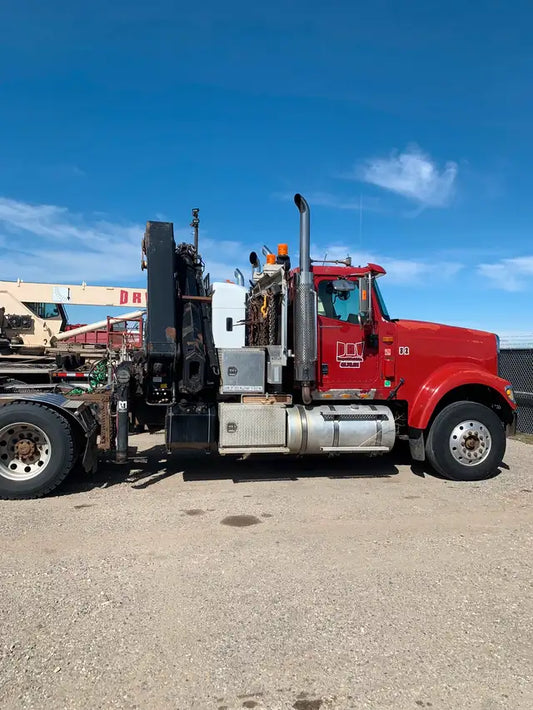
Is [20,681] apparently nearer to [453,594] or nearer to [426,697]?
[426,697]

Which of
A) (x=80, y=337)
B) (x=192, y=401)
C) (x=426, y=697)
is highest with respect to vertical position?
(x=80, y=337)

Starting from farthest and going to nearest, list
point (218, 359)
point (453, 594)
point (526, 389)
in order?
point (526, 389) < point (218, 359) < point (453, 594)

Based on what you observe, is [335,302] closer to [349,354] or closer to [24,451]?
[349,354]

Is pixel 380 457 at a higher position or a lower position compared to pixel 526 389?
lower

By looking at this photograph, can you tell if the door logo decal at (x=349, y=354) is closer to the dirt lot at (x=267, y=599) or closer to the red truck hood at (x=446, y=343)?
the red truck hood at (x=446, y=343)

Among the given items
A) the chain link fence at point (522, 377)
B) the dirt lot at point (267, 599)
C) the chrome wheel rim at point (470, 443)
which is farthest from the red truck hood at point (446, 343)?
the chain link fence at point (522, 377)

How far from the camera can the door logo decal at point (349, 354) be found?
6734 millimetres

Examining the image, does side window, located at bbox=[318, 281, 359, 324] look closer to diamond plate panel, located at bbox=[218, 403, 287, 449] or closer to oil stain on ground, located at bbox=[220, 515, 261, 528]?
diamond plate panel, located at bbox=[218, 403, 287, 449]

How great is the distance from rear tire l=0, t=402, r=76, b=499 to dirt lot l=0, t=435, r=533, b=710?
207mm

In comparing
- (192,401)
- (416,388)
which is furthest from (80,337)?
(416,388)

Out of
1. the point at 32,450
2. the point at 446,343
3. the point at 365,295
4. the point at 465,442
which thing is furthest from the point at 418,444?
the point at 32,450

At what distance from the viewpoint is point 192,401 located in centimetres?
675

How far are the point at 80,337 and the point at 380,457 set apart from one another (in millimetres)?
13129

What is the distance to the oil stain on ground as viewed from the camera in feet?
16.1
